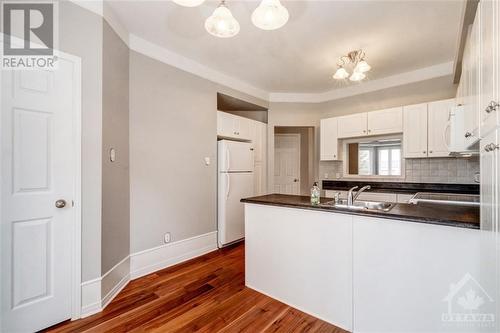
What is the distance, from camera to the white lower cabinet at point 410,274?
1322mm

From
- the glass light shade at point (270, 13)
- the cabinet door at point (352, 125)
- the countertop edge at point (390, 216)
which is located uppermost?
the glass light shade at point (270, 13)

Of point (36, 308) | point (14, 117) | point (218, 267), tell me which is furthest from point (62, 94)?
point (218, 267)

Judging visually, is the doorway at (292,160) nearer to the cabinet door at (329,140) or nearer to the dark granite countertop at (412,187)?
the cabinet door at (329,140)

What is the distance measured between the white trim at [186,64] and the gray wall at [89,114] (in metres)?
0.64

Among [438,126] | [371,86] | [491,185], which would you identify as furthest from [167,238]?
[371,86]

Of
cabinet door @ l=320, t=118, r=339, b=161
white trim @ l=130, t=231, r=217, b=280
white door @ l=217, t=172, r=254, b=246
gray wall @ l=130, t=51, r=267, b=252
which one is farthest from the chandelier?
cabinet door @ l=320, t=118, r=339, b=161

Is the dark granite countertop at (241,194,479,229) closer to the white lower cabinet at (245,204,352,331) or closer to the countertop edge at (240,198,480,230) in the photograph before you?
the countertop edge at (240,198,480,230)

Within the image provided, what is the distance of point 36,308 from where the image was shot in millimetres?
1688

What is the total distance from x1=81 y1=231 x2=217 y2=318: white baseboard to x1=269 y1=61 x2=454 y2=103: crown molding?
119 inches

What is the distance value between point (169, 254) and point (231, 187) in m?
1.30

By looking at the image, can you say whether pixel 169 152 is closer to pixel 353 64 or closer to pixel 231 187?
pixel 231 187

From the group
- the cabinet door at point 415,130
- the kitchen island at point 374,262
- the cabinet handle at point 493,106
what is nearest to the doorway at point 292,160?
the cabinet door at point 415,130

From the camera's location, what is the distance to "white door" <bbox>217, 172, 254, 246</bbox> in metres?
3.50

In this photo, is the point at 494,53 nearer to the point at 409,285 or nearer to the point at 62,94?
the point at 409,285
